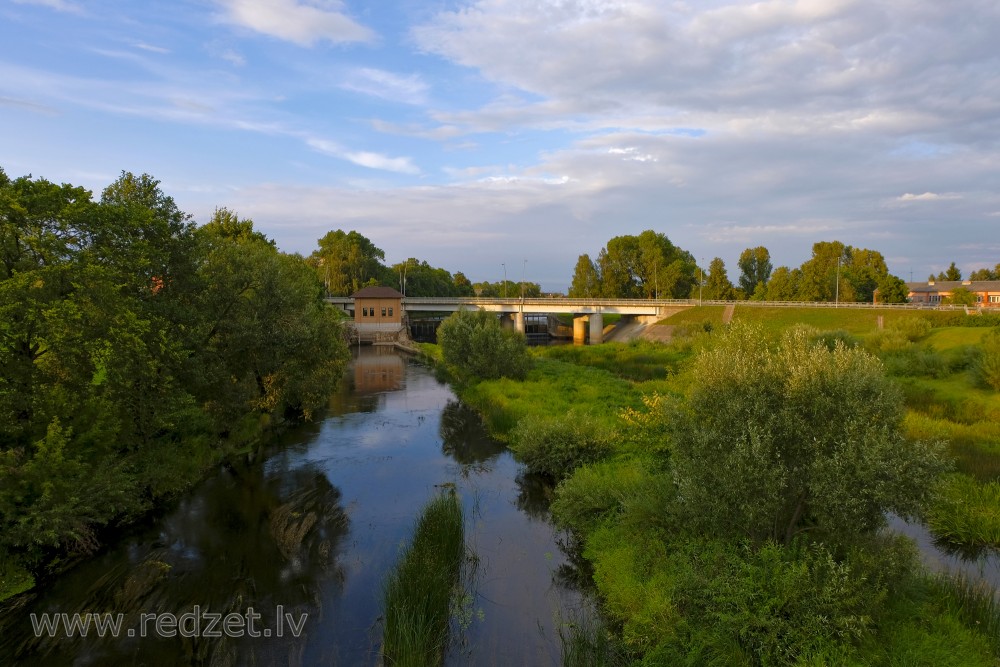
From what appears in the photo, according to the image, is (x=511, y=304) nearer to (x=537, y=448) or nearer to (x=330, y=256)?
(x=330, y=256)

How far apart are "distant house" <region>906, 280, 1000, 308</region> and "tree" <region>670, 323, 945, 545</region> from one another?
473ft

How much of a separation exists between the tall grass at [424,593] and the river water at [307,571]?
496mm

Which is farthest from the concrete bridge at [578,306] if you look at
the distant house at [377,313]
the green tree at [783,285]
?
the green tree at [783,285]

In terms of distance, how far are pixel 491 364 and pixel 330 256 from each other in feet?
268

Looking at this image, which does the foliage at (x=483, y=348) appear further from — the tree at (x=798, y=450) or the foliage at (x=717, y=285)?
the foliage at (x=717, y=285)

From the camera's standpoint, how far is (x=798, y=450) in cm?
1291

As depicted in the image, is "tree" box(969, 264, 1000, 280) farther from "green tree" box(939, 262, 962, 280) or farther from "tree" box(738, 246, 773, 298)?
"tree" box(738, 246, 773, 298)

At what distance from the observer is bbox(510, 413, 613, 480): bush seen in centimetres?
2509

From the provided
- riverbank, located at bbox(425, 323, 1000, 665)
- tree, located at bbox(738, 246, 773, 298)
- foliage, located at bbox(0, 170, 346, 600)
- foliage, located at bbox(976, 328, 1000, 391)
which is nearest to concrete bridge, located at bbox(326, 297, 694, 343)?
tree, located at bbox(738, 246, 773, 298)

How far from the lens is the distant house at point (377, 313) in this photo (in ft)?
320

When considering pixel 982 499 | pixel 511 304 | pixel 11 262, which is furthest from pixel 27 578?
pixel 511 304

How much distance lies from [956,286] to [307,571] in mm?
165958

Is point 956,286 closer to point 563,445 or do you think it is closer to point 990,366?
point 990,366

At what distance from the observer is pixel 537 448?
26203 millimetres
